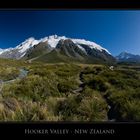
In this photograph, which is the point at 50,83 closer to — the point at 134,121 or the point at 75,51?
the point at 75,51

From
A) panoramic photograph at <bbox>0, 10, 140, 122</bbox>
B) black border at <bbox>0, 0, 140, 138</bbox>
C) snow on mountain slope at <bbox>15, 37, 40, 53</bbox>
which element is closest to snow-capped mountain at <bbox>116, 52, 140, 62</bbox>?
panoramic photograph at <bbox>0, 10, 140, 122</bbox>

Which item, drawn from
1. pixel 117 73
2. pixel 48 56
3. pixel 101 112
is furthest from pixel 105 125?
pixel 48 56

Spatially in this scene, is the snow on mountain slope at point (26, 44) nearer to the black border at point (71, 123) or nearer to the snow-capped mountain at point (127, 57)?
the black border at point (71, 123)
